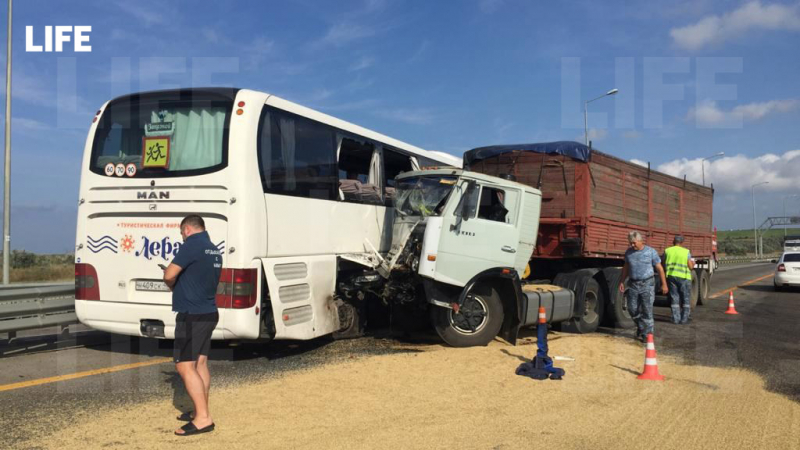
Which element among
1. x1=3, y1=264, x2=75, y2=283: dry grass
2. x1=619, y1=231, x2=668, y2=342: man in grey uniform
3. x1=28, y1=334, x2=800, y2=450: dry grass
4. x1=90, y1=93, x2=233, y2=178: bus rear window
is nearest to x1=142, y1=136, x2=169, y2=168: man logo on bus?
x1=90, y1=93, x2=233, y2=178: bus rear window

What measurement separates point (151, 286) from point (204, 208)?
1.18 meters

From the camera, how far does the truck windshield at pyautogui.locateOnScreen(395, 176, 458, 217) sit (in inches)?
344

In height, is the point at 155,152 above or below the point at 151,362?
above

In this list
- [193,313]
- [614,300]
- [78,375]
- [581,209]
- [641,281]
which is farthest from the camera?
[614,300]

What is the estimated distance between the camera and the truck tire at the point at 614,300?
37.8 feet

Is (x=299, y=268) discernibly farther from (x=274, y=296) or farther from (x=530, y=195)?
(x=530, y=195)

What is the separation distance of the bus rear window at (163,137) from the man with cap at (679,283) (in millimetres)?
9867

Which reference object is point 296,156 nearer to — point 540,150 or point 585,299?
point 540,150

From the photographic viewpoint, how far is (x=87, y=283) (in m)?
7.53

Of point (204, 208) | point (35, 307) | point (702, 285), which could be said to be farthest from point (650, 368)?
point (702, 285)

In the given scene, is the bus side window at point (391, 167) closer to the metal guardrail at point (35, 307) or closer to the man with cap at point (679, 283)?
the metal guardrail at point (35, 307)

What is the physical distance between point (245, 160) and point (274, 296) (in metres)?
1.70

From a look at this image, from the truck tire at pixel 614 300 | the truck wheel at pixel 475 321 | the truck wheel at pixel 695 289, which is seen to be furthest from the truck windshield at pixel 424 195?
the truck wheel at pixel 695 289

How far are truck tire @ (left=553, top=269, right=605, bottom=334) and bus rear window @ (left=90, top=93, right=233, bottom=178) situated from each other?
22.0 ft
